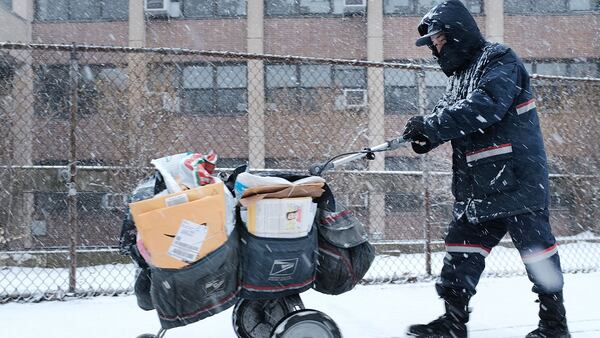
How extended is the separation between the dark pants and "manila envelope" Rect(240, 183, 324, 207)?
3.41ft

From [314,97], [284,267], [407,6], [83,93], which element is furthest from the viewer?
[407,6]

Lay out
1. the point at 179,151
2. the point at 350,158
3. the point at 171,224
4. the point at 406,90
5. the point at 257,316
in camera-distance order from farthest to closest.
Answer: the point at 406,90 < the point at 179,151 < the point at 257,316 < the point at 350,158 < the point at 171,224

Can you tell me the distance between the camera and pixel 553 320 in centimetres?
277

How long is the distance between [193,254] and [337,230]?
750mm

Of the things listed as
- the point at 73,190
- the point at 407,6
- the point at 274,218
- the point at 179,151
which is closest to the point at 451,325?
the point at 274,218

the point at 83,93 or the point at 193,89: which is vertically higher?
the point at 193,89

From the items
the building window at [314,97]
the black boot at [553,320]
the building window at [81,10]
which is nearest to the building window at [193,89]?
the building window at [314,97]

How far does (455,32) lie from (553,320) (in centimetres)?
161

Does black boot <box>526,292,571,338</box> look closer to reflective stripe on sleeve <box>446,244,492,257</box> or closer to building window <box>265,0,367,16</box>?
reflective stripe on sleeve <box>446,244,492,257</box>

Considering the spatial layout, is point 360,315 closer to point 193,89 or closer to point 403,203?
point 403,203

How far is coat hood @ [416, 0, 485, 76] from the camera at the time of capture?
2.83 m

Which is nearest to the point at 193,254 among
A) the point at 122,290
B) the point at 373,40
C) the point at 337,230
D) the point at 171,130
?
the point at 337,230

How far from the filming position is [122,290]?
438cm

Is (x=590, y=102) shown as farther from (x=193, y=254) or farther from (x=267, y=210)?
(x=193, y=254)
